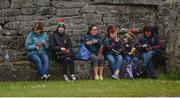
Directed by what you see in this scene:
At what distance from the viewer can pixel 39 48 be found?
15.9 m

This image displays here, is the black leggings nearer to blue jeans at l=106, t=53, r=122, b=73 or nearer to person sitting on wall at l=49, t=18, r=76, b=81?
person sitting on wall at l=49, t=18, r=76, b=81

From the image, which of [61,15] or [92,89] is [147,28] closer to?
[61,15]

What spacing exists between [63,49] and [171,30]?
3.24 m

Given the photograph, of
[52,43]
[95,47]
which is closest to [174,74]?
[95,47]

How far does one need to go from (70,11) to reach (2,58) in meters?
2.63

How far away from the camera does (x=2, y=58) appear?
1638 cm

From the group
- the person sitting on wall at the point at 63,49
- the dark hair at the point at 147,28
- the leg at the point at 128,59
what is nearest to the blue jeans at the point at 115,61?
the leg at the point at 128,59

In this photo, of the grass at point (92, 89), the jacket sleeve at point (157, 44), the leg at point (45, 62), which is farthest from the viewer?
the jacket sleeve at point (157, 44)

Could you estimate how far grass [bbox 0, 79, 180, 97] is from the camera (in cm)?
1216

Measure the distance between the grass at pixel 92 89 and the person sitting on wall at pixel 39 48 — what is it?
116 cm

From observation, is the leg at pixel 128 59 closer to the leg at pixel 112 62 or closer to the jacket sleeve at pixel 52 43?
the leg at pixel 112 62

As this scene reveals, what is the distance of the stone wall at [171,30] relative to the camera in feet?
53.7

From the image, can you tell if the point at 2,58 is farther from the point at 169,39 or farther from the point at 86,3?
the point at 169,39

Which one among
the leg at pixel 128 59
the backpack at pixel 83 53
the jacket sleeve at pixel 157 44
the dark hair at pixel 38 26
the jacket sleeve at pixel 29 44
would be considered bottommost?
the leg at pixel 128 59
